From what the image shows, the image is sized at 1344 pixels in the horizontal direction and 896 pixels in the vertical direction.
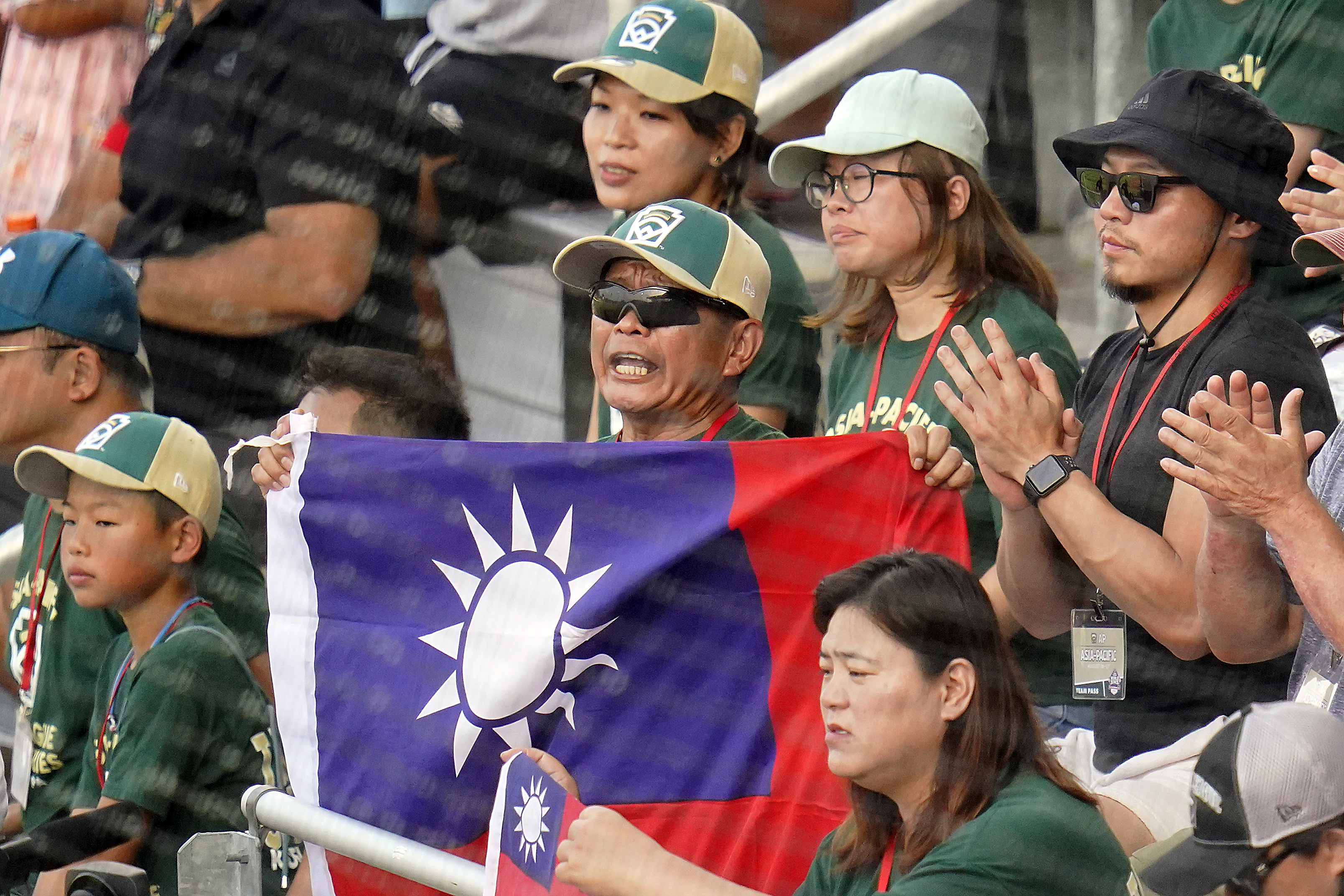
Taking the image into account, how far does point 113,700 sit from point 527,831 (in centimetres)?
144

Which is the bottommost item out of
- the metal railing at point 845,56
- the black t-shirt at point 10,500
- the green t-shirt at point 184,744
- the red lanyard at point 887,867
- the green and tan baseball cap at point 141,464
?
the green t-shirt at point 184,744

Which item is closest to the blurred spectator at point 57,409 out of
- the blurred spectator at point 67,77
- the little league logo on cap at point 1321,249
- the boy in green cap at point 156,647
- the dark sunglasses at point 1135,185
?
the boy in green cap at point 156,647

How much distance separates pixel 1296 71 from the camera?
127 inches

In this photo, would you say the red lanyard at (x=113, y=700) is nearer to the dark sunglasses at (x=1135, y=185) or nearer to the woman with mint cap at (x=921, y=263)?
the woman with mint cap at (x=921, y=263)

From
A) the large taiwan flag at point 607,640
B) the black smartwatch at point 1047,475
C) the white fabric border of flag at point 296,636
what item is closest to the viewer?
the black smartwatch at point 1047,475

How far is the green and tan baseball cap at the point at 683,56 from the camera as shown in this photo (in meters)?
3.53

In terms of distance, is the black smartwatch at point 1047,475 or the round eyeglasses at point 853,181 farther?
the round eyeglasses at point 853,181

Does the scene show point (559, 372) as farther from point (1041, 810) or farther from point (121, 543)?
point (1041, 810)

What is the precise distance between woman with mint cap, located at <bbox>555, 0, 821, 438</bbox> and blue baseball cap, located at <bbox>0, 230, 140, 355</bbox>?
1277 millimetres

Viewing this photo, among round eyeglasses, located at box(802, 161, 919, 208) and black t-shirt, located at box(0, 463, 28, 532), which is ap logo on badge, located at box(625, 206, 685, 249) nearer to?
round eyeglasses, located at box(802, 161, 919, 208)

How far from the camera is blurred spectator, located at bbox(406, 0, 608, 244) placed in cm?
455

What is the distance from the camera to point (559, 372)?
4.92 meters

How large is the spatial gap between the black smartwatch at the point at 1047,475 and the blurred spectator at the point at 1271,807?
1.30ft

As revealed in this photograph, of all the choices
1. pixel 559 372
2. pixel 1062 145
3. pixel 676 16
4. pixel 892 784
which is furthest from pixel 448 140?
pixel 892 784
